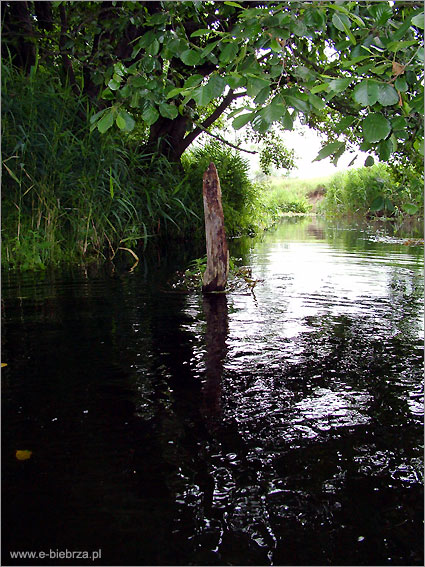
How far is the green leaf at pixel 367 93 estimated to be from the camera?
187 centimetres

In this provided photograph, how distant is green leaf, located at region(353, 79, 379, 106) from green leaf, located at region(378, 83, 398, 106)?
20mm

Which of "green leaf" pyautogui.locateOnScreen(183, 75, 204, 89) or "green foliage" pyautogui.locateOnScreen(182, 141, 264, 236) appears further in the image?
"green foliage" pyautogui.locateOnScreen(182, 141, 264, 236)

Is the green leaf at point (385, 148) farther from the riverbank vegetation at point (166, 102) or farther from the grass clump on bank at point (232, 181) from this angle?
the grass clump on bank at point (232, 181)

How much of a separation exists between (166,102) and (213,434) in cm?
252

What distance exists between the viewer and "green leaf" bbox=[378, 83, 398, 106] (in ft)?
6.10

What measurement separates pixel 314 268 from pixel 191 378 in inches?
205

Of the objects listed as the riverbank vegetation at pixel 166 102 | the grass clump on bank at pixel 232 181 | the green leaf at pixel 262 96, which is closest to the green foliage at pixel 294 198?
the grass clump on bank at pixel 232 181

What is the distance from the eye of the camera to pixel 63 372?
3365 mm

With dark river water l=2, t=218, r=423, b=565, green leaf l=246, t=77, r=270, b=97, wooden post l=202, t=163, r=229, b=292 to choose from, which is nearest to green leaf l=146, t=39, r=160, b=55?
green leaf l=246, t=77, r=270, b=97

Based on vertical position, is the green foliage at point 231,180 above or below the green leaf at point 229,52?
above

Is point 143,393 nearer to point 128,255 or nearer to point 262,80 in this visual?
point 262,80

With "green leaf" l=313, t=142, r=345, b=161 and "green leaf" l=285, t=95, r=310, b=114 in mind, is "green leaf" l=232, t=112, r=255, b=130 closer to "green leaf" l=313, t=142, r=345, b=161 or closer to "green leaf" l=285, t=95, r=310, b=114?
"green leaf" l=285, t=95, r=310, b=114

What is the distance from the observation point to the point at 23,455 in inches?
92.0

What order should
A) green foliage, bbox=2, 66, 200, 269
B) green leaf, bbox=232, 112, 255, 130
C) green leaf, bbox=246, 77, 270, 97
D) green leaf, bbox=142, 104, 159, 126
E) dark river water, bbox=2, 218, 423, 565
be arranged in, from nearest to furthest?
dark river water, bbox=2, 218, 423, 565 < green leaf, bbox=232, 112, 255, 130 < green leaf, bbox=246, 77, 270, 97 < green leaf, bbox=142, 104, 159, 126 < green foliage, bbox=2, 66, 200, 269
